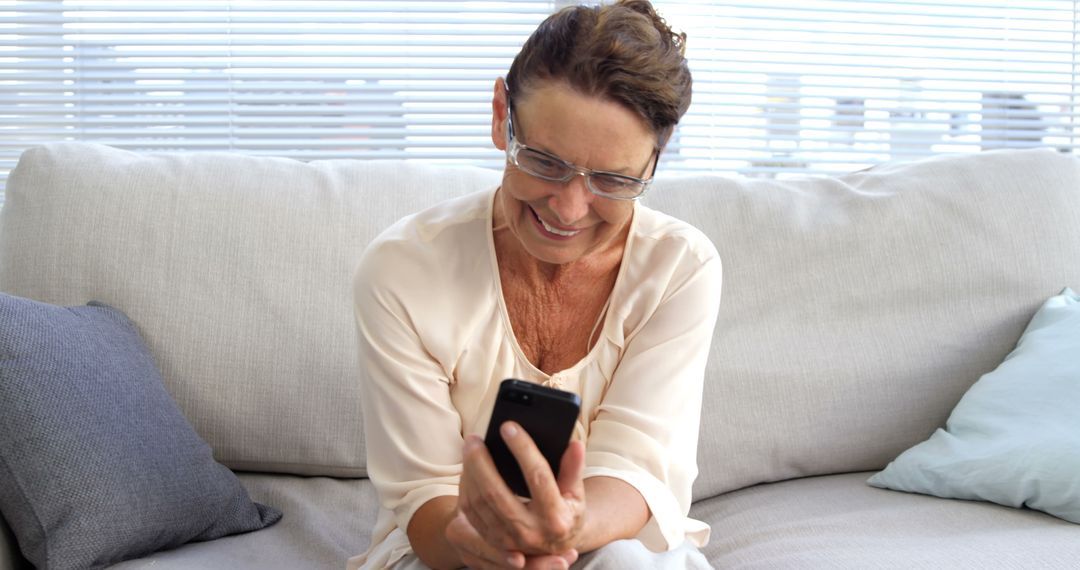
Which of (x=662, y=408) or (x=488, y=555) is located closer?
(x=488, y=555)

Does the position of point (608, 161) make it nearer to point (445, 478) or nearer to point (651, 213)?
point (651, 213)

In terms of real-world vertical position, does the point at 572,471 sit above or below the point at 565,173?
below

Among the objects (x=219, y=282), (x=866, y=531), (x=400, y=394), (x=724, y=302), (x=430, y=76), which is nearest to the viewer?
(x=400, y=394)

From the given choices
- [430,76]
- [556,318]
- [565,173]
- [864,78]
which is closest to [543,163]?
[565,173]

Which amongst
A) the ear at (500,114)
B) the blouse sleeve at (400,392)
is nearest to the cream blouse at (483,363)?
the blouse sleeve at (400,392)

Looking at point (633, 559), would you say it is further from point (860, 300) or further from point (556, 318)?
point (860, 300)

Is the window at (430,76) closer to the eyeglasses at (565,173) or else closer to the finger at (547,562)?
the eyeglasses at (565,173)

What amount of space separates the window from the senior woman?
1.43 m

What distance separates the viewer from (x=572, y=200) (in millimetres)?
1244

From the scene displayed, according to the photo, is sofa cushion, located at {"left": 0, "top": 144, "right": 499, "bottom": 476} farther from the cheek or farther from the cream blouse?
the cheek

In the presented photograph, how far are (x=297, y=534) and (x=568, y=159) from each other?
2.80 feet

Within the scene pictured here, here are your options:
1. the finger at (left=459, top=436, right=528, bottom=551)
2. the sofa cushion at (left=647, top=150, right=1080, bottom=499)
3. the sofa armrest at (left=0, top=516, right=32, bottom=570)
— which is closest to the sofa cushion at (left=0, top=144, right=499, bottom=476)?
the sofa armrest at (left=0, top=516, right=32, bottom=570)

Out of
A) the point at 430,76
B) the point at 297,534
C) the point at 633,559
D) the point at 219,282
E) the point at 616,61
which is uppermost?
the point at 616,61

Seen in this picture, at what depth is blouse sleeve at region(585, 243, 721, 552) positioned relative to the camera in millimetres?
1357
